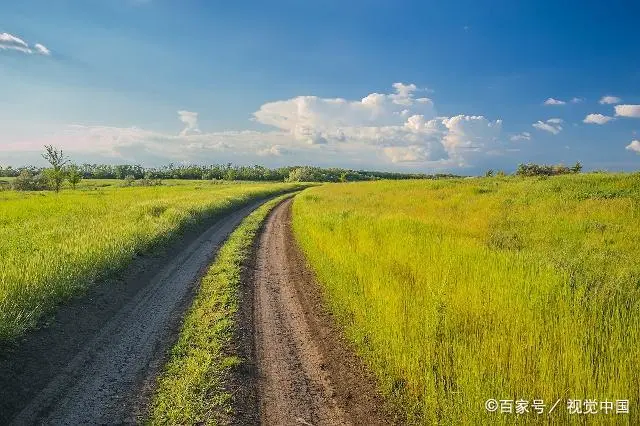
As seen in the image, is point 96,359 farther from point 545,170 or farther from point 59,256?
point 545,170

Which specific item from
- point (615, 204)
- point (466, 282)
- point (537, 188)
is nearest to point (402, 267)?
point (466, 282)

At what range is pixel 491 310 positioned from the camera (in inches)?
293

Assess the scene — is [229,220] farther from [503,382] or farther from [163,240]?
[503,382]

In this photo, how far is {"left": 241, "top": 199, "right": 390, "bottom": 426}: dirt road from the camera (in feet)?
18.8

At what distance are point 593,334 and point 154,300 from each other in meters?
9.72

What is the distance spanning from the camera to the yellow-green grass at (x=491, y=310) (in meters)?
5.11

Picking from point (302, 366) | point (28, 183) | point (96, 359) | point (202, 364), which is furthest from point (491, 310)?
point (28, 183)

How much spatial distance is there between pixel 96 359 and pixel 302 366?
381cm

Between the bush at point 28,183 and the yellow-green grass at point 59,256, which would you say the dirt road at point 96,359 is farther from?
the bush at point 28,183

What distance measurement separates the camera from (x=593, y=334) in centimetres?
575

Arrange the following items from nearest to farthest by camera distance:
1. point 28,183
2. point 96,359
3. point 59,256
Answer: point 96,359, point 59,256, point 28,183

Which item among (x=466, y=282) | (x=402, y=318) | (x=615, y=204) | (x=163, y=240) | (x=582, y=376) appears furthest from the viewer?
(x=615, y=204)

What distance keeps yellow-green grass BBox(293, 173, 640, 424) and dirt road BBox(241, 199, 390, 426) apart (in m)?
0.43

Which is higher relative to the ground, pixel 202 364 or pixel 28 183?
pixel 28 183
